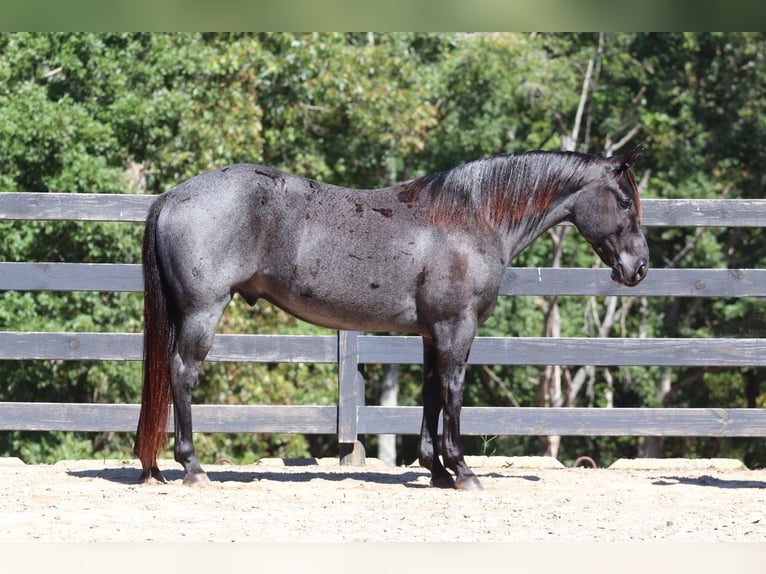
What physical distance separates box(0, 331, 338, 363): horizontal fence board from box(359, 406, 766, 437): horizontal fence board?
49 centimetres

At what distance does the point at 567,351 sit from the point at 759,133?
11.7 m

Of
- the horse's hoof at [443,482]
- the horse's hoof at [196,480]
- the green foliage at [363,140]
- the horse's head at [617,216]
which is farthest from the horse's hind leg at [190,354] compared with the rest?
the green foliage at [363,140]

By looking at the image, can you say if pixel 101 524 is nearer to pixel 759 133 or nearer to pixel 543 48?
pixel 759 133

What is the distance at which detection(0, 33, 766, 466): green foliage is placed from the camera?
11.1 meters

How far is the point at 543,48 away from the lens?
18.3m

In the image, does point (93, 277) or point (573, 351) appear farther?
point (573, 351)

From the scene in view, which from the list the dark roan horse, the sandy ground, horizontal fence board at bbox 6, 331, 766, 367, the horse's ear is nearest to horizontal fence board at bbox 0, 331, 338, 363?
horizontal fence board at bbox 6, 331, 766, 367

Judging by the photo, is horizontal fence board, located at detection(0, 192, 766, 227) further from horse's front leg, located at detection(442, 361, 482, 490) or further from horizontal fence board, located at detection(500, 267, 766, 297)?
horse's front leg, located at detection(442, 361, 482, 490)

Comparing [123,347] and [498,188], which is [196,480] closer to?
[123,347]

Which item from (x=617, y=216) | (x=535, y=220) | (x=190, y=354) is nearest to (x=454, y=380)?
(x=535, y=220)

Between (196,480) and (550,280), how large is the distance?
2286 millimetres

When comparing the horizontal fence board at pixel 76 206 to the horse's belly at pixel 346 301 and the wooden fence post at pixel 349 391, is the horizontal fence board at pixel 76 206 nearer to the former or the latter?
the horse's belly at pixel 346 301

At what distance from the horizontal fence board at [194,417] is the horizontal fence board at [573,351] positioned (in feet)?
1.54

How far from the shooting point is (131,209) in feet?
17.9
